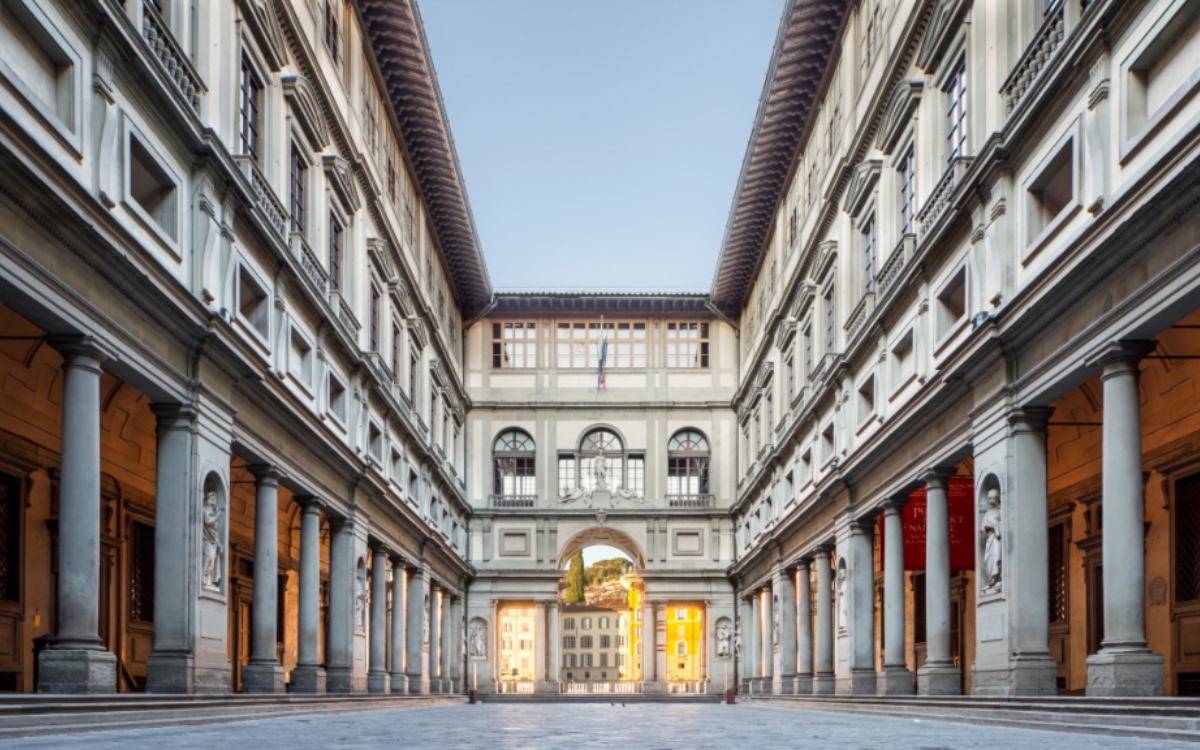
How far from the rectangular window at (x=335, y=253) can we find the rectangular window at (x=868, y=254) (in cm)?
1315

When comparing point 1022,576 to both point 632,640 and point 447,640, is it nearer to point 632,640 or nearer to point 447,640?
point 447,640

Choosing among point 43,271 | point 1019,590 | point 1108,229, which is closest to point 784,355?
point 1019,590

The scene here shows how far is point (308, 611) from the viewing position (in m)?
30.8

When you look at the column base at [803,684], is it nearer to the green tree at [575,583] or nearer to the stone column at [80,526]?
the stone column at [80,526]

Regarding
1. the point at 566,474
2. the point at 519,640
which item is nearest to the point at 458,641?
the point at 566,474

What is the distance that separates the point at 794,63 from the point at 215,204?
836 inches

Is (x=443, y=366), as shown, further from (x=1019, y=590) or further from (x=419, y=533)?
(x=1019, y=590)

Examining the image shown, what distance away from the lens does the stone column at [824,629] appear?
3759cm

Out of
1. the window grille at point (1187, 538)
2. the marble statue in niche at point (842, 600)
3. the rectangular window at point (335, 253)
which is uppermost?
the rectangular window at point (335, 253)

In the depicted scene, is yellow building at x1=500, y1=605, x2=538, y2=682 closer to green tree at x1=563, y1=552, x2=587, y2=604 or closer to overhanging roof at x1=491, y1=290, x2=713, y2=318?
green tree at x1=563, y1=552, x2=587, y2=604

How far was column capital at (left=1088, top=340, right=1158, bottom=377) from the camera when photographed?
55.2 ft

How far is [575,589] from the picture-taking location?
511 ft

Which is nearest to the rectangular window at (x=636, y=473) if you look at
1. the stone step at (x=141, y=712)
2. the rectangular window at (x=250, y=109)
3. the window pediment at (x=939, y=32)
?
the stone step at (x=141, y=712)

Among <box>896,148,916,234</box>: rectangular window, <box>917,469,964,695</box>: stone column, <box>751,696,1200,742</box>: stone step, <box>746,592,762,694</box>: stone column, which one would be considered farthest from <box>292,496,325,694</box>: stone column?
<box>746,592,762,694</box>: stone column
